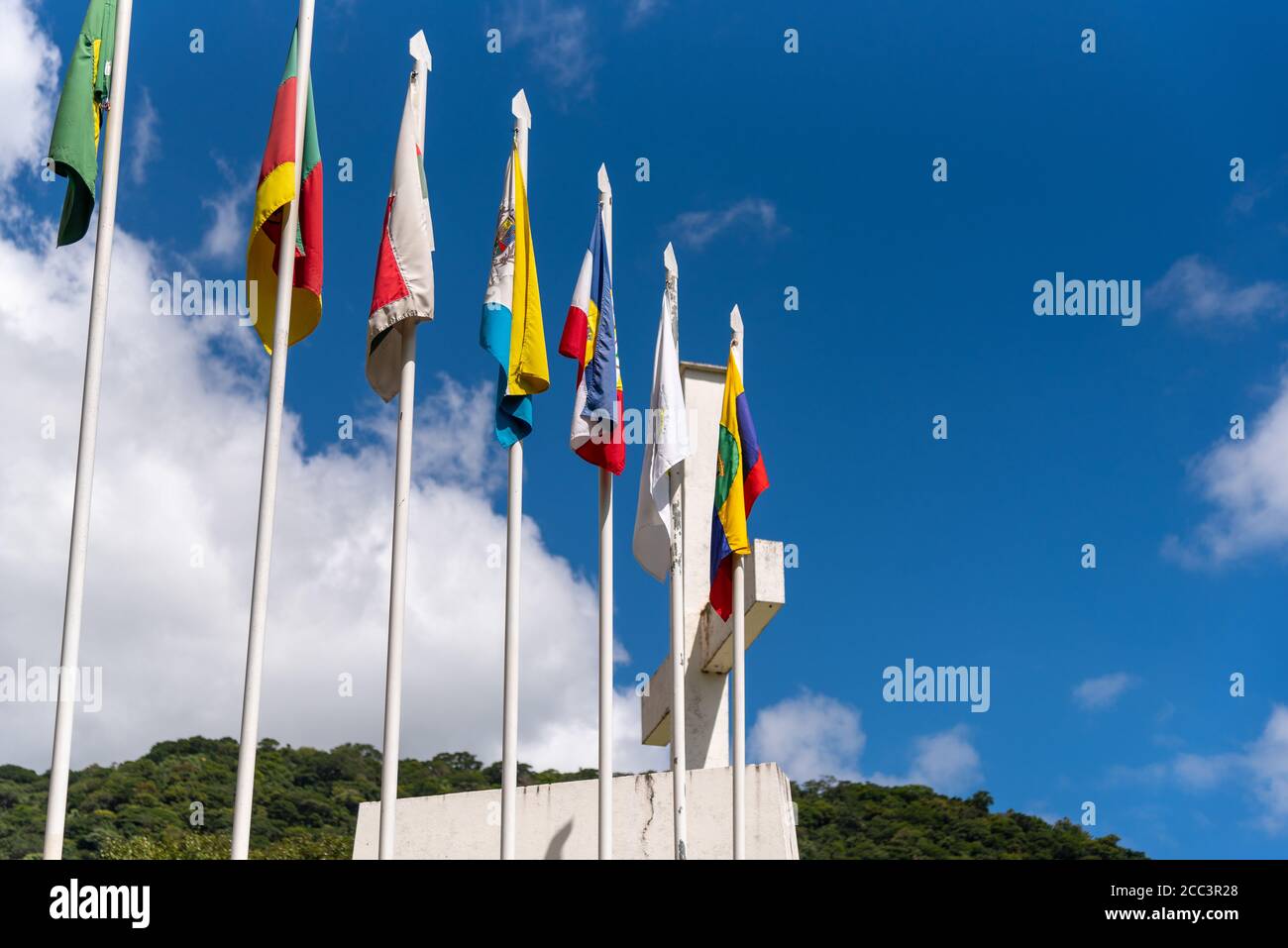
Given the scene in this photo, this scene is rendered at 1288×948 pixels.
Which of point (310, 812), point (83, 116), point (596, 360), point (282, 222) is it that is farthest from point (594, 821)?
point (310, 812)

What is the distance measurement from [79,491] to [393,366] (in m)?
3.42

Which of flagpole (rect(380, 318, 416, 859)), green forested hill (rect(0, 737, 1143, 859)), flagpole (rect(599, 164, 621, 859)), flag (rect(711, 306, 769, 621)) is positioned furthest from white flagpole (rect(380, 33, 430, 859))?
green forested hill (rect(0, 737, 1143, 859))

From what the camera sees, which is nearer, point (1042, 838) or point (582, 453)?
point (582, 453)

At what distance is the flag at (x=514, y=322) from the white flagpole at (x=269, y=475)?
80.4 inches

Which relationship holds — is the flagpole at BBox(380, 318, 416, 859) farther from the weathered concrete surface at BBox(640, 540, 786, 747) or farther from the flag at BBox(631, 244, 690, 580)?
the weathered concrete surface at BBox(640, 540, 786, 747)

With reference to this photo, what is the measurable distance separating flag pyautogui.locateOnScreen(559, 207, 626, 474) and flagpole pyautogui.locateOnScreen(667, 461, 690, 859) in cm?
117

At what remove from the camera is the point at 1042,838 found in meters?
42.8

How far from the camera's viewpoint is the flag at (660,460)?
49.7 feet

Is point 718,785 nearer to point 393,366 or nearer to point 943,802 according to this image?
point 393,366

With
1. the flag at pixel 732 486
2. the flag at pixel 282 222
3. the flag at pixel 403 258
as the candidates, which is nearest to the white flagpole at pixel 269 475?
the flag at pixel 282 222

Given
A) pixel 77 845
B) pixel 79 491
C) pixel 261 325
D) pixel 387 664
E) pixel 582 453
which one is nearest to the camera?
pixel 79 491

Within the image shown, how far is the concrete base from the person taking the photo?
48.9 feet

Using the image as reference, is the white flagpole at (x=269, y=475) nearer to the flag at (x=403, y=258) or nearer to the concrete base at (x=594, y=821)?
the flag at (x=403, y=258)
